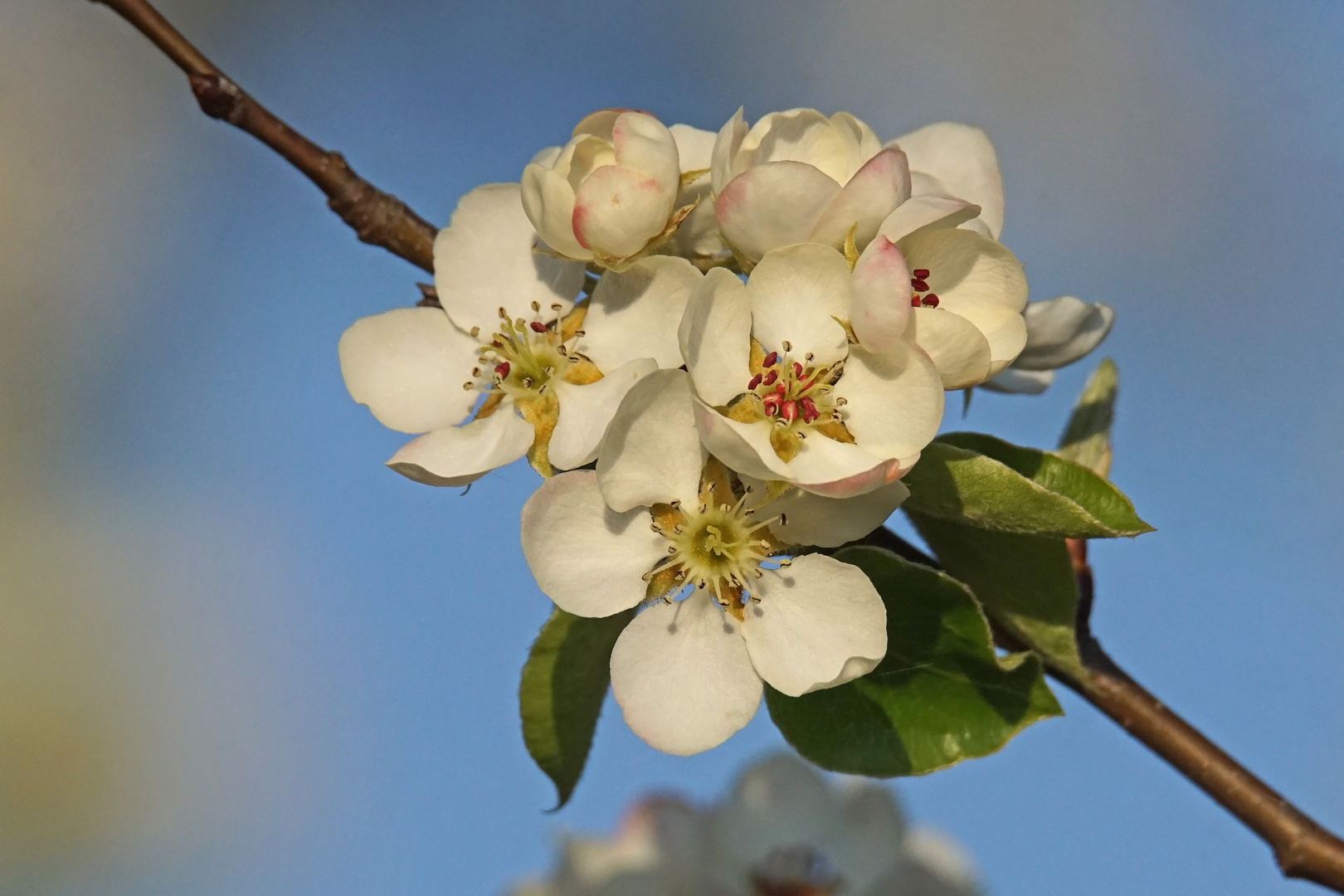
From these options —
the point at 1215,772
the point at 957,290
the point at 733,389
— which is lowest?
the point at 1215,772

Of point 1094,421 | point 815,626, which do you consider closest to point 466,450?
point 815,626

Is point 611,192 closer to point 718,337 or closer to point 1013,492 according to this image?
point 718,337

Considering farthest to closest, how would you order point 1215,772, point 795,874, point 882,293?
1. point 795,874
2. point 1215,772
3. point 882,293

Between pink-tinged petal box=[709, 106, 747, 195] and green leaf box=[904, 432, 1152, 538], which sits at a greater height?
pink-tinged petal box=[709, 106, 747, 195]

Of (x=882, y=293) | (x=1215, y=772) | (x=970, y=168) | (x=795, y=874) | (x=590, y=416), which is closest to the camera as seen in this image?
(x=882, y=293)

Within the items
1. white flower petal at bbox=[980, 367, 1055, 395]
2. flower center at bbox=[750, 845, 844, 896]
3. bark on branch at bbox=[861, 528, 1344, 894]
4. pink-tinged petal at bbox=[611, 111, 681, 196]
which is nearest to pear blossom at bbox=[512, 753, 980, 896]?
flower center at bbox=[750, 845, 844, 896]

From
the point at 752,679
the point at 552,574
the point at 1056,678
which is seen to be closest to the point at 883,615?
the point at 752,679

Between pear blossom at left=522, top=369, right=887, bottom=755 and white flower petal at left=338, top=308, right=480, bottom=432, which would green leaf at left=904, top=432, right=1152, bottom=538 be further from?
white flower petal at left=338, top=308, right=480, bottom=432
